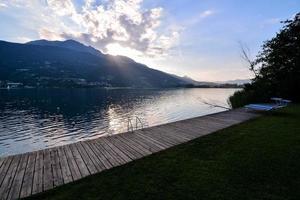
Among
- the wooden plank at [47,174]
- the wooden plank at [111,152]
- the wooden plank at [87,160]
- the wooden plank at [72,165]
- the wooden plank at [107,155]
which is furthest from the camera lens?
the wooden plank at [111,152]

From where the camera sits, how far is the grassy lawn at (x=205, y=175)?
14.3 feet

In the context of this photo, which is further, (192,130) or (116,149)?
(192,130)

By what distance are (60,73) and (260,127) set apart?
563 feet

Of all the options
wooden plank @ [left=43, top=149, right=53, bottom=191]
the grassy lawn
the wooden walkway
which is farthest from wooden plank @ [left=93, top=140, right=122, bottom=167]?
wooden plank @ [left=43, top=149, right=53, bottom=191]

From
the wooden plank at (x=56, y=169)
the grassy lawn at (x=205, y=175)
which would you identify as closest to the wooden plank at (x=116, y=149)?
the grassy lawn at (x=205, y=175)

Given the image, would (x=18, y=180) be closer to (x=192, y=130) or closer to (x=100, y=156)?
(x=100, y=156)

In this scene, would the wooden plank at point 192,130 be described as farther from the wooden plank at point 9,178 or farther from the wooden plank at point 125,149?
the wooden plank at point 9,178

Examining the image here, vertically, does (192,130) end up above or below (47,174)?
above

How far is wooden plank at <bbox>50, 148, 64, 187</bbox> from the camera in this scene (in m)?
5.08

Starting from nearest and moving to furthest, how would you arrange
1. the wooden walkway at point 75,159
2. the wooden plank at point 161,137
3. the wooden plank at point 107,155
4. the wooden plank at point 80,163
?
1. the wooden walkway at point 75,159
2. the wooden plank at point 80,163
3. the wooden plank at point 107,155
4. the wooden plank at point 161,137

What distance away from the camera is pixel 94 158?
6598 mm

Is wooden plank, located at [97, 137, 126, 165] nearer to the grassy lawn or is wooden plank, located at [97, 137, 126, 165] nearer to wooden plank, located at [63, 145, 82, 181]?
the grassy lawn

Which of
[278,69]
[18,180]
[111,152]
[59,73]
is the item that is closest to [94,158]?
[111,152]

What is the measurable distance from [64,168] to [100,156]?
119cm
